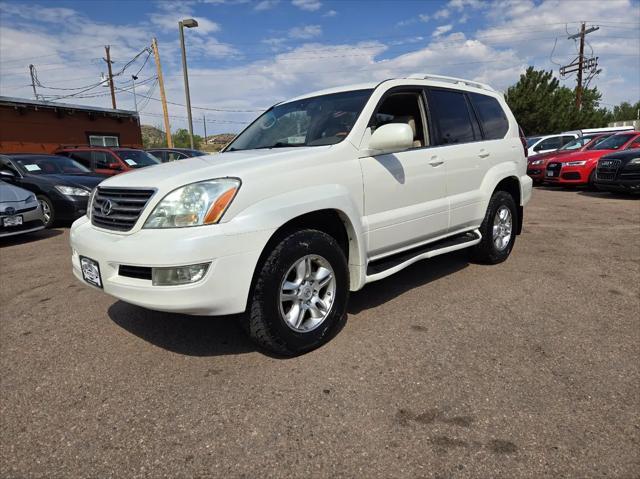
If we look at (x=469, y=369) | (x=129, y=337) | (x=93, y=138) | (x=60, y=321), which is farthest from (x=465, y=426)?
(x=93, y=138)

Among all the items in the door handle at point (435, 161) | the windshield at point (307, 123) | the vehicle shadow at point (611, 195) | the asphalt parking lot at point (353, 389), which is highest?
the windshield at point (307, 123)

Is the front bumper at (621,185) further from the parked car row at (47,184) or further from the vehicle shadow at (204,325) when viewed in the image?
the parked car row at (47,184)

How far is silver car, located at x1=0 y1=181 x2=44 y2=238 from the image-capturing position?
21.5 ft

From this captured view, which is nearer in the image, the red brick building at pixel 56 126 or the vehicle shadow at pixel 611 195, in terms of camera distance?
the vehicle shadow at pixel 611 195

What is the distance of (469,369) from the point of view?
2.65 m

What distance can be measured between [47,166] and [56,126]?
40.1ft

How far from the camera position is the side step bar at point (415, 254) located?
131 inches

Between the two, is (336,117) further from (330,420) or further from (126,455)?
(126,455)

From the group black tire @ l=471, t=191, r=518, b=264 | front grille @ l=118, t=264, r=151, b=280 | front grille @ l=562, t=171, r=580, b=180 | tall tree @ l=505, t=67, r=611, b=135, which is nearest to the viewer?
front grille @ l=118, t=264, r=151, b=280

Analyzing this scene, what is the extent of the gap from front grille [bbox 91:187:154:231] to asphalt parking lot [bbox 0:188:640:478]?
2.90 feet

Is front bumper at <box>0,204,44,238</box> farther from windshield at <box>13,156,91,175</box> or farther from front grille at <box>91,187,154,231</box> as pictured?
front grille at <box>91,187,154,231</box>

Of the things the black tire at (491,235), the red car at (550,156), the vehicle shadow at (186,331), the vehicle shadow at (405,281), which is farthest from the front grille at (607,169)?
the vehicle shadow at (186,331)

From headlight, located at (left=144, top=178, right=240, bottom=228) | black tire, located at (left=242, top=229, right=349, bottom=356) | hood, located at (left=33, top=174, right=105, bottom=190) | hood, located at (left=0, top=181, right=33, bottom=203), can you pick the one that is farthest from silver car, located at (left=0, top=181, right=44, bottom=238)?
black tire, located at (left=242, top=229, right=349, bottom=356)

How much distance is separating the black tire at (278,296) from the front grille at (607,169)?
31.4ft
